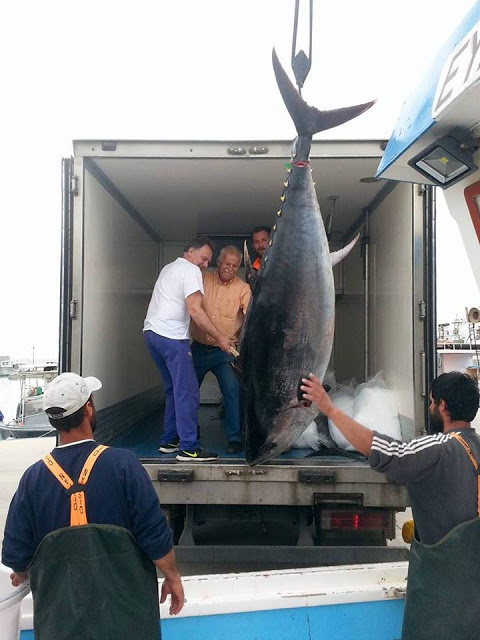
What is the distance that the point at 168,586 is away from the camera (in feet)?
6.19

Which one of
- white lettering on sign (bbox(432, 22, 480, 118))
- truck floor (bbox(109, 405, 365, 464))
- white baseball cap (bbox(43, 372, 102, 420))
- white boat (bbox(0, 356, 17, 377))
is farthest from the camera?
white boat (bbox(0, 356, 17, 377))

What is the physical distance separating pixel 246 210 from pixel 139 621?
4307 millimetres

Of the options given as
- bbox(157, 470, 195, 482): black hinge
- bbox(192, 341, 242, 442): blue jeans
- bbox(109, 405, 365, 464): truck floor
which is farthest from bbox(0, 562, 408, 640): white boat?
bbox(192, 341, 242, 442): blue jeans

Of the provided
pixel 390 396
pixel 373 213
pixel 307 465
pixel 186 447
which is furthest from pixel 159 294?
pixel 373 213

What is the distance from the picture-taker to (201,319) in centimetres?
368

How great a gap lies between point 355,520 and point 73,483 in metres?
2.15

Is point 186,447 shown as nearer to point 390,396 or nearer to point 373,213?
point 390,396

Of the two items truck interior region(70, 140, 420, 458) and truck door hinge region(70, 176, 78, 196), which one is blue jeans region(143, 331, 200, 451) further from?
truck door hinge region(70, 176, 78, 196)

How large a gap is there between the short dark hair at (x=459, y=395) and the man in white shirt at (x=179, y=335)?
1.81 meters

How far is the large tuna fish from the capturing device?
2.89 meters

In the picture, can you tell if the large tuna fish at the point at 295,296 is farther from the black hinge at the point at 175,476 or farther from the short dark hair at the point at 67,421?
the short dark hair at the point at 67,421

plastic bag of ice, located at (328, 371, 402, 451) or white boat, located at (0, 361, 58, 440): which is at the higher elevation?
plastic bag of ice, located at (328, 371, 402, 451)

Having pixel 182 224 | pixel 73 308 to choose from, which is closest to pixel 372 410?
pixel 73 308

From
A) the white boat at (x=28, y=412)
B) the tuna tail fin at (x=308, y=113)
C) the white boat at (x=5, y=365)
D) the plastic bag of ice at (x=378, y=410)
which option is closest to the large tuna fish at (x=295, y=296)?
the tuna tail fin at (x=308, y=113)
